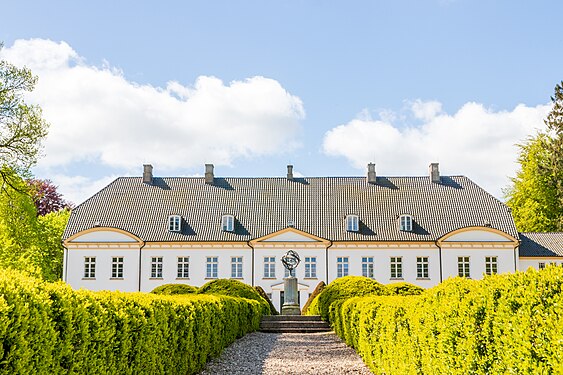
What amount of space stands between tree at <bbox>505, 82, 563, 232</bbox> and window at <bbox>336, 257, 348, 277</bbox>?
15468 millimetres

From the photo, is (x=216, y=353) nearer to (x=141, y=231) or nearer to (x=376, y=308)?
(x=376, y=308)

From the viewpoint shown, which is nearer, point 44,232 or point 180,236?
point 180,236

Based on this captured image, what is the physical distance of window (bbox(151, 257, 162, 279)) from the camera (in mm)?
36719

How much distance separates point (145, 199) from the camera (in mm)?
39781

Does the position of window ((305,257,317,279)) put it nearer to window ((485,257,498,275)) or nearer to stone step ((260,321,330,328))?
window ((485,257,498,275))

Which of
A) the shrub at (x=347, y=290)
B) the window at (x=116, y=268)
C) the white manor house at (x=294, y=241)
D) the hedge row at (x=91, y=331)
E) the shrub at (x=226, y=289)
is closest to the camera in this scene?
the hedge row at (x=91, y=331)

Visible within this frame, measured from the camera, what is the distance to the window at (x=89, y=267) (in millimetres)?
36500

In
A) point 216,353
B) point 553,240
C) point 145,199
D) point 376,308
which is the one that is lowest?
point 216,353

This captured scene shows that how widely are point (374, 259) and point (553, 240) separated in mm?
10291

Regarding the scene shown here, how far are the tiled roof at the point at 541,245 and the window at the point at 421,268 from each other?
5326 mm

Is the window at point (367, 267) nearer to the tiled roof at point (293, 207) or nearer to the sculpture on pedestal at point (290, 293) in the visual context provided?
the tiled roof at point (293, 207)

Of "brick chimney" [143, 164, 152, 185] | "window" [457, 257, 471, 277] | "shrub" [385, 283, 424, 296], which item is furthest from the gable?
"shrub" [385, 283, 424, 296]

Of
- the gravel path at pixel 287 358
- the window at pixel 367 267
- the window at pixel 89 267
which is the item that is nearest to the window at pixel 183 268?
the window at pixel 89 267

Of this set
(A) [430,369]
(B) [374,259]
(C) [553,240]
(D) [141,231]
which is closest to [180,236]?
(D) [141,231]
